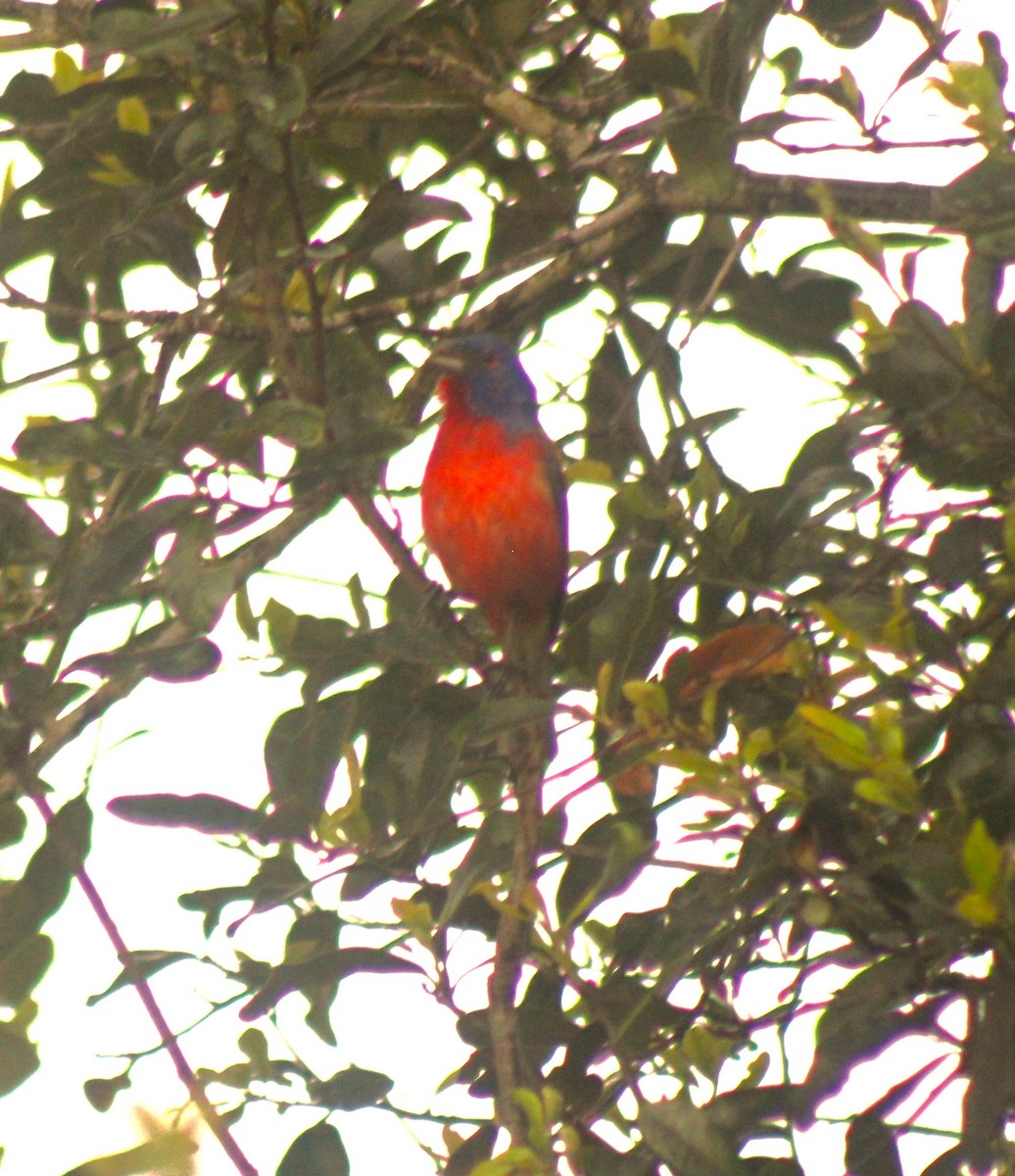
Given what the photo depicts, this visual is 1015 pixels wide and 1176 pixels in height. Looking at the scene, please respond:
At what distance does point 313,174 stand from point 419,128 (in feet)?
0.72

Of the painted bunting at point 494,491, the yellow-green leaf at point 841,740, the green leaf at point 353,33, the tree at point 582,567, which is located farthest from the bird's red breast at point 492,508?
the yellow-green leaf at point 841,740

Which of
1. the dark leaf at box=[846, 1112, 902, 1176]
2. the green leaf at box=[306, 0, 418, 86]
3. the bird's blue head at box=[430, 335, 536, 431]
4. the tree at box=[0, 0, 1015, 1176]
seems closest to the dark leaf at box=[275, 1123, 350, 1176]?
the tree at box=[0, 0, 1015, 1176]

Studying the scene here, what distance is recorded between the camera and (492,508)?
13.1ft

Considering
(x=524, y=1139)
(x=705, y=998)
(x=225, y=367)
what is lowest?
(x=524, y=1139)

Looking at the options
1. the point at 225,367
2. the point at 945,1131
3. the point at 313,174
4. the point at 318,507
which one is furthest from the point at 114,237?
the point at 945,1131

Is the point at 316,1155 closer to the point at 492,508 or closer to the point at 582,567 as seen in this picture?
the point at 582,567

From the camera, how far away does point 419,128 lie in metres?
2.81

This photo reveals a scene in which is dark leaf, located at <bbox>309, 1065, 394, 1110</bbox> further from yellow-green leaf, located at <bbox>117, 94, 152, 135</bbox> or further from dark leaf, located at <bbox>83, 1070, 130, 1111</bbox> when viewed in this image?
yellow-green leaf, located at <bbox>117, 94, 152, 135</bbox>

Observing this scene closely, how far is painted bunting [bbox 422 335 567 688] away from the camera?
377 centimetres

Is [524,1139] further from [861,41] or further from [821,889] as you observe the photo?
[861,41]

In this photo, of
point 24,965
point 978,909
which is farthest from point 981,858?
point 24,965

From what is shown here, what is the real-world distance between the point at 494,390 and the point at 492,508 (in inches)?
16.9

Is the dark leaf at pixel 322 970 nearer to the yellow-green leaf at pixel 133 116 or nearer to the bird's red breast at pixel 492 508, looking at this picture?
the yellow-green leaf at pixel 133 116

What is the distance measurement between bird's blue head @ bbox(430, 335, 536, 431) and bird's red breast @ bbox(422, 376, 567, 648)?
1 cm
